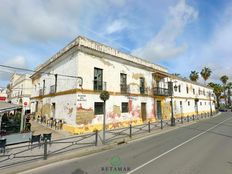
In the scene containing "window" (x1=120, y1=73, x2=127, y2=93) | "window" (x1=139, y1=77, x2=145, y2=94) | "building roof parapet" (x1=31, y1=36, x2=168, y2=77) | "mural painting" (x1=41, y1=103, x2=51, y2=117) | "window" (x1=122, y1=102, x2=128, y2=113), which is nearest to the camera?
"building roof parapet" (x1=31, y1=36, x2=168, y2=77)

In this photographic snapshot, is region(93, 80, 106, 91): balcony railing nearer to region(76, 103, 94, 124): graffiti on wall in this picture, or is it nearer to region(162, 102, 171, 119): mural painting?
region(76, 103, 94, 124): graffiti on wall

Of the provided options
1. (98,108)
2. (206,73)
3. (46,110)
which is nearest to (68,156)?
(98,108)

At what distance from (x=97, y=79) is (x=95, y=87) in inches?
33.0

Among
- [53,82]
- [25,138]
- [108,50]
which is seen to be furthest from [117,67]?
[25,138]

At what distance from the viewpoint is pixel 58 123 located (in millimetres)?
15859

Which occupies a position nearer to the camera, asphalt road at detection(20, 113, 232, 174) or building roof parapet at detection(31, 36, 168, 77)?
asphalt road at detection(20, 113, 232, 174)

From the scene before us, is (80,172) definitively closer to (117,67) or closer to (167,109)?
(117,67)

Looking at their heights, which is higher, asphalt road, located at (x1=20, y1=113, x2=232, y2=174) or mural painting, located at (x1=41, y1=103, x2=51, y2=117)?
mural painting, located at (x1=41, y1=103, x2=51, y2=117)

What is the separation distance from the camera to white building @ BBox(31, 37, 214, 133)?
14445 mm

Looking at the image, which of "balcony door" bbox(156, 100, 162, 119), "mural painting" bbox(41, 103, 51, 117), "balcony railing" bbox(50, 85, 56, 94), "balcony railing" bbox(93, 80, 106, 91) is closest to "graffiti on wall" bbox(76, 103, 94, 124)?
"balcony railing" bbox(93, 80, 106, 91)

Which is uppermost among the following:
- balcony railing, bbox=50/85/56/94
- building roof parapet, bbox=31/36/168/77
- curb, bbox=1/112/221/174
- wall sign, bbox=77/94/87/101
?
building roof parapet, bbox=31/36/168/77

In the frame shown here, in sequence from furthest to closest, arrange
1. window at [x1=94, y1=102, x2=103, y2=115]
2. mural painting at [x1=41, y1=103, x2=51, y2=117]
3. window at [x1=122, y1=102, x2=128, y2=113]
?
mural painting at [x1=41, y1=103, x2=51, y2=117]
window at [x1=122, y1=102, x2=128, y2=113]
window at [x1=94, y1=102, x2=103, y2=115]

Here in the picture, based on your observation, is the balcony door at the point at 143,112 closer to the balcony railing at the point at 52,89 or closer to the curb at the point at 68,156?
the curb at the point at 68,156

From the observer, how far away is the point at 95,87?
15.6 meters
